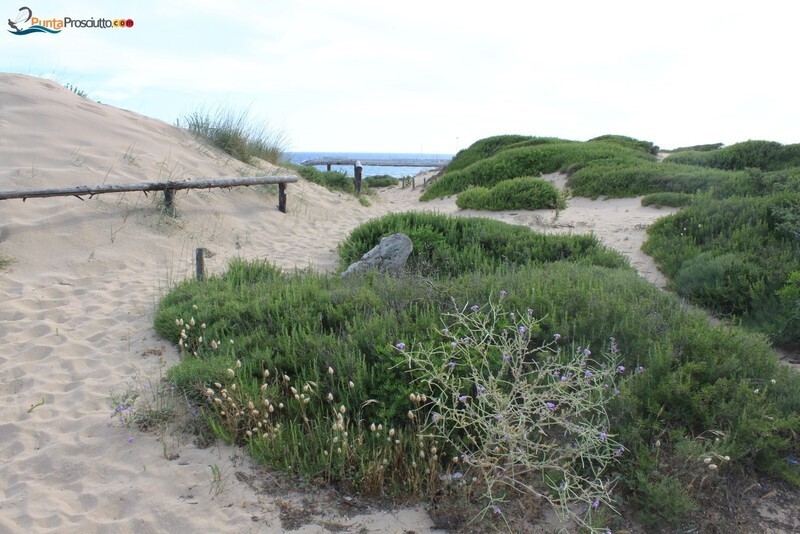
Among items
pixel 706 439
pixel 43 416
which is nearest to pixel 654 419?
pixel 706 439

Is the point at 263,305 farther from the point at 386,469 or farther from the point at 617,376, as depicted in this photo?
the point at 617,376

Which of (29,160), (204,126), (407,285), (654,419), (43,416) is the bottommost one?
(43,416)

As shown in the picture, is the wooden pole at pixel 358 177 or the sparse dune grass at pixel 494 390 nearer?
the sparse dune grass at pixel 494 390

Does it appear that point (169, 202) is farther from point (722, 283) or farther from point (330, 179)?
point (722, 283)

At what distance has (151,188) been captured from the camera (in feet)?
30.0

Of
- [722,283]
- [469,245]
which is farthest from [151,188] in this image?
[722,283]

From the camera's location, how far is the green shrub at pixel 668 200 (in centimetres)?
1164

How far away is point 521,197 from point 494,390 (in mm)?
10135

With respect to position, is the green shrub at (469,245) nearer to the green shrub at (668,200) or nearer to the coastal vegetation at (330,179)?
the green shrub at (668,200)

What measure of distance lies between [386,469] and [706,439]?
76.9 inches

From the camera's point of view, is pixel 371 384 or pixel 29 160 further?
pixel 29 160

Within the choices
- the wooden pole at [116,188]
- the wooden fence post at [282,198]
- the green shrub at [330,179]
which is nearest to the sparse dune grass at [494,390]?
the wooden pole at [116,188]

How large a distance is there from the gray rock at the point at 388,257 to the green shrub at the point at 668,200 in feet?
22.3

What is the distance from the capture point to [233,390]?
13.4 feet
